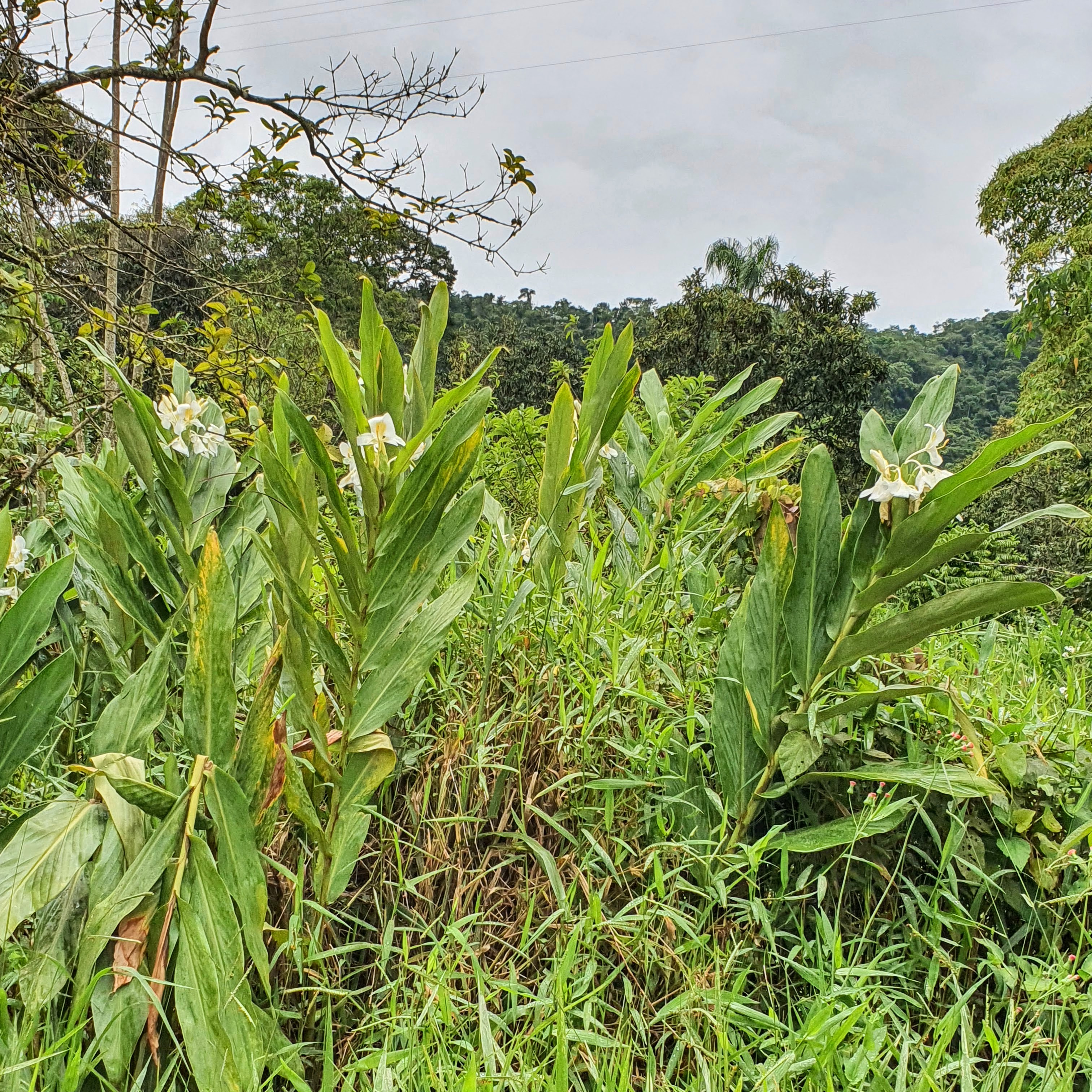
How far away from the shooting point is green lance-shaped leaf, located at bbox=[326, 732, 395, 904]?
1.08 metres

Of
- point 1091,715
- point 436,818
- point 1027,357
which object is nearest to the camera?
point 436,818

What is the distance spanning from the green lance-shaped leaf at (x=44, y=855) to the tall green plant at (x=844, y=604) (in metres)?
0.96

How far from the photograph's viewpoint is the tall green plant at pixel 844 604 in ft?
3.76

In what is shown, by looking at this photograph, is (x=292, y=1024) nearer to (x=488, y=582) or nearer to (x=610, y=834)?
(x=610, y=834)

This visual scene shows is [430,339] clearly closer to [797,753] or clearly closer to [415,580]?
[415,580]

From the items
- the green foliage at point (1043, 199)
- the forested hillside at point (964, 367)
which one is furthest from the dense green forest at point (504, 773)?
the forested hillside at point (964, 367)

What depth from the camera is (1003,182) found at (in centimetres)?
1165

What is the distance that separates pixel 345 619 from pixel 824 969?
3.03ft

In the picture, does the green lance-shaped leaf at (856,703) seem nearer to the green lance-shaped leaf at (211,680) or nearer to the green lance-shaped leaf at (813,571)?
the green lance-shaped leaf at (813,571)

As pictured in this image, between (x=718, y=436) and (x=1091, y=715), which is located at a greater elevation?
(x=718, y=436)

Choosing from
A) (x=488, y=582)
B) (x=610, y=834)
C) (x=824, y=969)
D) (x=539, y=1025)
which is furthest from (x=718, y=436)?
(x=539, y=1025)

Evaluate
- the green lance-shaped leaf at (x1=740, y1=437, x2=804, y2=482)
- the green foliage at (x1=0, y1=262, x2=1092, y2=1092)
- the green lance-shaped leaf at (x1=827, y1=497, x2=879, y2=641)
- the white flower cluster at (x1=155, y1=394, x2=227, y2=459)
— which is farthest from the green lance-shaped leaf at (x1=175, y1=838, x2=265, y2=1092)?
the green lance-shaped leaf at (x1=740, y1=437, x2=804, y2=482)

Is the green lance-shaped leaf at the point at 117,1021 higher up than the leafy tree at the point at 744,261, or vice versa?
the leafy tree at the point at 744,261

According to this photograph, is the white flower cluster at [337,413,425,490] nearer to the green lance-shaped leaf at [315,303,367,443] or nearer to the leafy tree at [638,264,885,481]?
the green lance-shaped leaf at [315,303,367,443]
